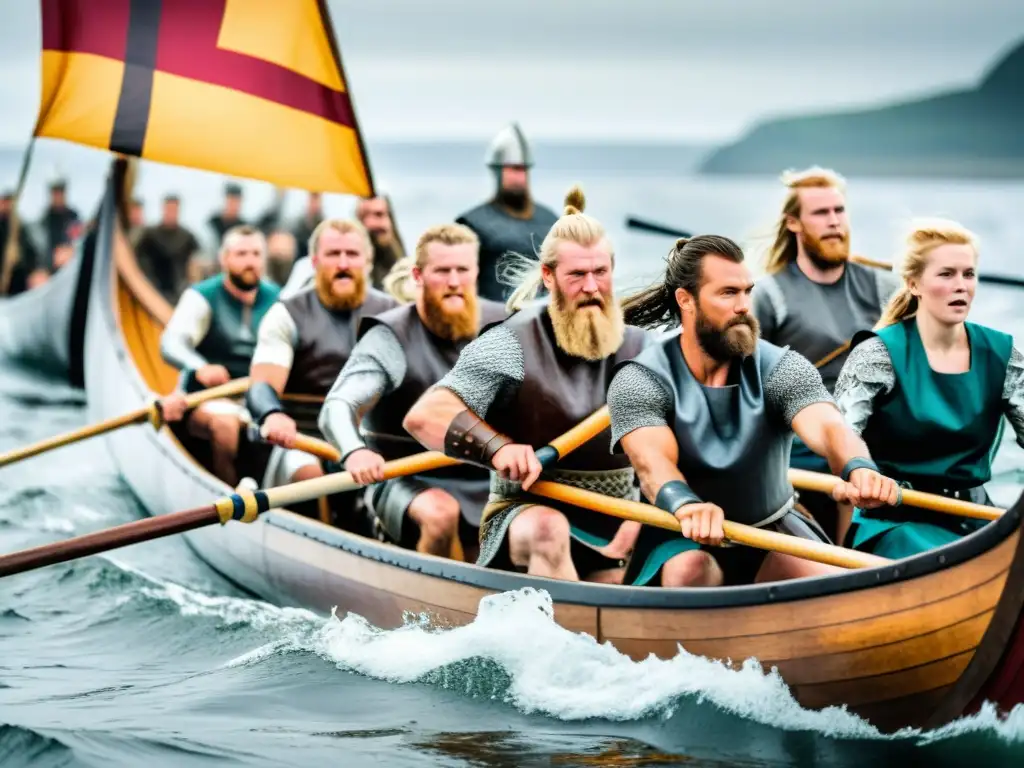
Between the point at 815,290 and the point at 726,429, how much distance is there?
6.15 feet

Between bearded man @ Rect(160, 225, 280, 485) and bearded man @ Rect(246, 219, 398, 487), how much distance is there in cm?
78

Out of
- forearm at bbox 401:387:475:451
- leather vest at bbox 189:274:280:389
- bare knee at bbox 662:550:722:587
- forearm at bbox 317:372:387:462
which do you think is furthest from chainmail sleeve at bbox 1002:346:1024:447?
leather vest at bbox 189:274:280:389

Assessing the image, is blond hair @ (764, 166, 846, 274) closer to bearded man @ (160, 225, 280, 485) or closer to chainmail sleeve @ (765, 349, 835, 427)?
chainmail sleeve @ (765, 349, 835, 427)

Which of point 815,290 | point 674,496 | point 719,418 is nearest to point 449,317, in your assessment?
point 815,290

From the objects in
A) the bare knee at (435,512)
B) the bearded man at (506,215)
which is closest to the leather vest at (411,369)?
the bare knee at (435,512)

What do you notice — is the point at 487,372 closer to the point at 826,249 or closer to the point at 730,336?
the point at 730,336

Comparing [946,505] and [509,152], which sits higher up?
[509,152]

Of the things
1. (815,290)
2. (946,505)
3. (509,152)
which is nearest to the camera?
(946,505)

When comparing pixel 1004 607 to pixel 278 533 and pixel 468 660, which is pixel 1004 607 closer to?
pixel 468 660

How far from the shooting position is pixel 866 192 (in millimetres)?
60750

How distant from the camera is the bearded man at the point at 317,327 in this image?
6676 mm

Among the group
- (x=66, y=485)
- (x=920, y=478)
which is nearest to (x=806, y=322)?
(x=920, y=478)

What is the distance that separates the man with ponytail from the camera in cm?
446

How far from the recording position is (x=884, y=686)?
4.27m
